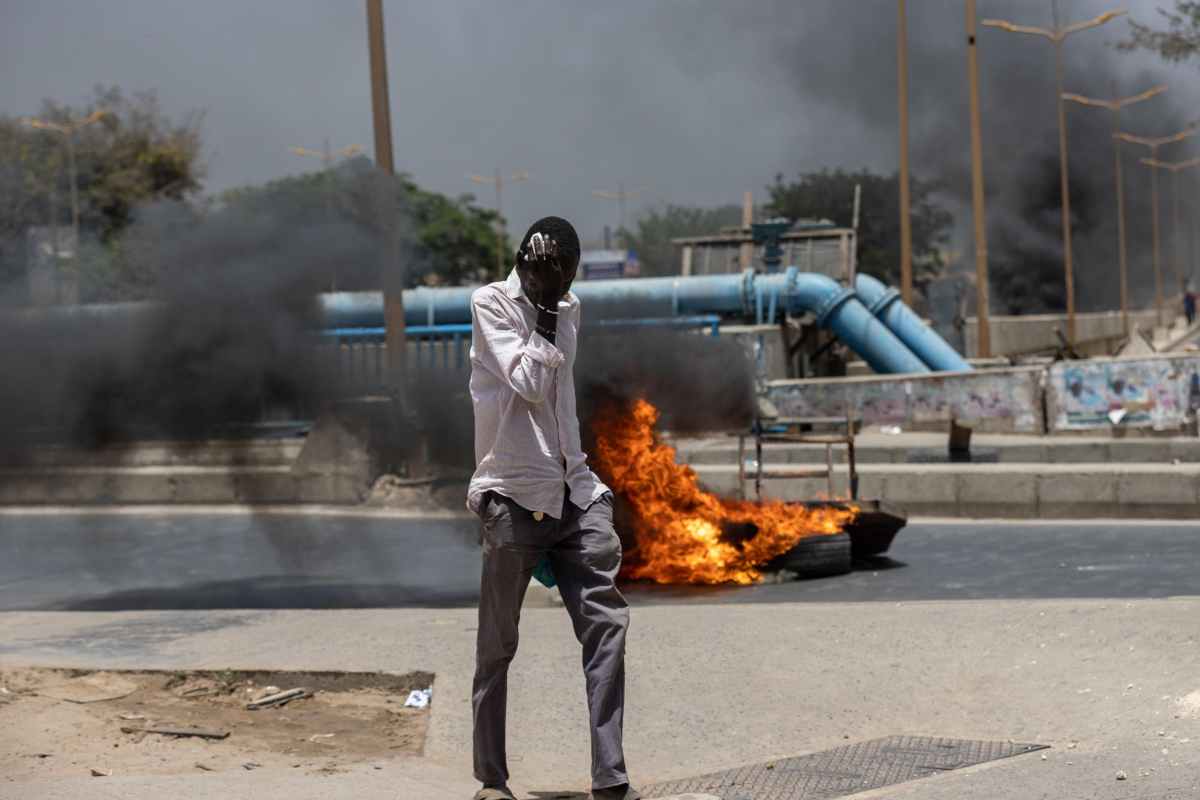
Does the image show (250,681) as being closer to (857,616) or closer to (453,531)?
(857,616)

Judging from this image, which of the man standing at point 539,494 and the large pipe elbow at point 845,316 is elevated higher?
the large pipe elbow at point 845,316

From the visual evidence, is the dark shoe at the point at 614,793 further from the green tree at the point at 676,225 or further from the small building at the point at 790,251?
the green tree at the point at 676,225

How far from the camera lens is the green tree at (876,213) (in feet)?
214

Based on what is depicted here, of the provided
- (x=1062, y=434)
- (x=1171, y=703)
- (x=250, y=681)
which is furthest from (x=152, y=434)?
(x=1062, y=434)

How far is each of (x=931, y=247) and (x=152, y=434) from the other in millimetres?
60686

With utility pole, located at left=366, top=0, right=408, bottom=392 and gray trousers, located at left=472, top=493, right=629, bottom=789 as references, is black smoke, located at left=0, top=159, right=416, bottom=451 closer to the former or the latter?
utility pole, located at left=366, top=0, right=408, bottom=392

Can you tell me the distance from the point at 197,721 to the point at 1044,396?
20769mm

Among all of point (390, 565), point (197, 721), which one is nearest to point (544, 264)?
point (197, 721)

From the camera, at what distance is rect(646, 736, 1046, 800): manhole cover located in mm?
5363

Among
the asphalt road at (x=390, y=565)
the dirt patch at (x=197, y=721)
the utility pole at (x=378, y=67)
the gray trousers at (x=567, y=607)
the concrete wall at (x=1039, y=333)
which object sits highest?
the utility pole at (x=378, y=67)

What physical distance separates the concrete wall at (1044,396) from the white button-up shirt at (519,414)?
20549 millimetres

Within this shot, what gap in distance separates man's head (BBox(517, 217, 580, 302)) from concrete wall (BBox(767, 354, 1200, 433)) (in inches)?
809

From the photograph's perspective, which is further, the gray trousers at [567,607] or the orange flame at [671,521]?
the orange flame at [671,521]

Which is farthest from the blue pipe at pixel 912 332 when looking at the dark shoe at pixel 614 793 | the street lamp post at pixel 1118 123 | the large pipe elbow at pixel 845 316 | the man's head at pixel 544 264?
the dark shoe at pixel 614 793
